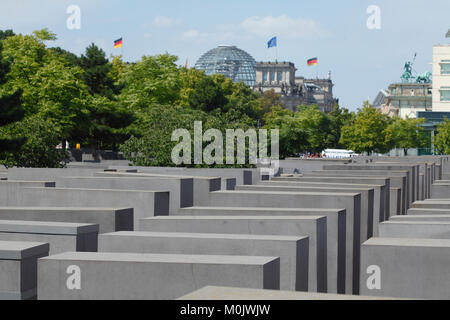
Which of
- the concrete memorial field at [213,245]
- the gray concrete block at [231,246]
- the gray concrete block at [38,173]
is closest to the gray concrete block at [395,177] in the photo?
the concrete memorial field at [213,245]

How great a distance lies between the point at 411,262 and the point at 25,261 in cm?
423

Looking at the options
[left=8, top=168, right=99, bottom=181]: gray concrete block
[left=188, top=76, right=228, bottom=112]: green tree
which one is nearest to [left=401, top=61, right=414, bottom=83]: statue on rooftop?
[left=188, top=76, right=228, bottom=112]: green tree

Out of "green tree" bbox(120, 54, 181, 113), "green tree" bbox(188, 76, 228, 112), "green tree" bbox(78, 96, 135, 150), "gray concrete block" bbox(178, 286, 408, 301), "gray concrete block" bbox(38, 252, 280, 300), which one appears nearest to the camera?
"gray concrete block" bbox(178, 286, 408, 301)

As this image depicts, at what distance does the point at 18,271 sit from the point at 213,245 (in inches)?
86.0

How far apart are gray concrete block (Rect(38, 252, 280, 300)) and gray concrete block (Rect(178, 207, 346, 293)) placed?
334 centimetres

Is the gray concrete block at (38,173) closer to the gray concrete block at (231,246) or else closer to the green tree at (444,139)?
the gray concrete block at (231,246)

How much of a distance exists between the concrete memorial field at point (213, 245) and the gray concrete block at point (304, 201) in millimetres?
19

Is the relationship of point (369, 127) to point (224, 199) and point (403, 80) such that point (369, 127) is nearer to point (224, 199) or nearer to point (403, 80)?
point (224, 199)

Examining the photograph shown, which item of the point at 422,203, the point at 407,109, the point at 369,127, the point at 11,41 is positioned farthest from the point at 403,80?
the point at 422,203

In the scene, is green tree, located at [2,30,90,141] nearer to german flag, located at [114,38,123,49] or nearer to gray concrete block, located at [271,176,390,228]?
gray concrete block, located at [271,176,390,228]

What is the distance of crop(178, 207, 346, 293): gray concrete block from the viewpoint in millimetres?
9961

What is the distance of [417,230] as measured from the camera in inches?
363

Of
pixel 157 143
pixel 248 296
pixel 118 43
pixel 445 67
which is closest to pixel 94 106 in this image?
pixel 157 143
